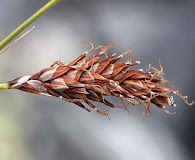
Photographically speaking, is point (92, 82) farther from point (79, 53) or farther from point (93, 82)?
point (79, 53)

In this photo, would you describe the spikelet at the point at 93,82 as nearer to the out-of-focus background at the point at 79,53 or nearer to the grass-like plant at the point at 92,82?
the grass-like plant at the point at 92,82

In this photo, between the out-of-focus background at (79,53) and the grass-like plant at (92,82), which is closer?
the grass-like plant at (92,82)

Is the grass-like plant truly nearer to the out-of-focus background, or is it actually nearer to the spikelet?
the spikelet

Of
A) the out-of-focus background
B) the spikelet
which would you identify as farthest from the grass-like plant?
the out-of-focus background

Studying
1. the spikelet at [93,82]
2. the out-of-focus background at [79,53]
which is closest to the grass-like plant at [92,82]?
the spikelet at [93,82]

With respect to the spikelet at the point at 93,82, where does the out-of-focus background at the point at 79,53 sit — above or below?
above

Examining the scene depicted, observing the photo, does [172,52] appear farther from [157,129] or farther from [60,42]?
[60,42]

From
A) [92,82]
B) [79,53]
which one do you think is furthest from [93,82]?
[79,53]

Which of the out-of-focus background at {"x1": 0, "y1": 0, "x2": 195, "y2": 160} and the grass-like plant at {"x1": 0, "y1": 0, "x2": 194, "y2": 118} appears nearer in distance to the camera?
the grass-like plant at {"x1": 0, "y1": 0, "x2": 194, "y2": 118}
